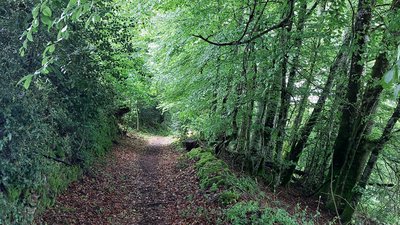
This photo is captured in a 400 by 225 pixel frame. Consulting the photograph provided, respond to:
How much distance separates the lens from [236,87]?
993cm

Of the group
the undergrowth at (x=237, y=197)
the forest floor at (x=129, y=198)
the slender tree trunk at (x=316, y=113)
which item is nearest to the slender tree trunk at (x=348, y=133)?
the slender tree trunk at (x=316, y=113)

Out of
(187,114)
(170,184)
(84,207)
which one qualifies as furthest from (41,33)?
(187,114)

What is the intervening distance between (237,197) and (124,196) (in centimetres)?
331

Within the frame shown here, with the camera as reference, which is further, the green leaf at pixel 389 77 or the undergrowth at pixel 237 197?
the undergrowth at pixel 237 197

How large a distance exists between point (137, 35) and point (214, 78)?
5.12 metres

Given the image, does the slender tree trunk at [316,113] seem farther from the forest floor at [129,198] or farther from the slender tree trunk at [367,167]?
the forest floor at [129,198]

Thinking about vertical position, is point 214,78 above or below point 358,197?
above

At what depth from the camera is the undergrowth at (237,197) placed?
18.3 ft

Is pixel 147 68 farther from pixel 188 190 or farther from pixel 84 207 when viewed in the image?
pixel 84 207

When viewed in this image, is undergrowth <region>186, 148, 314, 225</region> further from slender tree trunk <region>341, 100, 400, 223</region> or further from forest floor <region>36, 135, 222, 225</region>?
slender tree trunk <region>341, 100, 400, 223</region>

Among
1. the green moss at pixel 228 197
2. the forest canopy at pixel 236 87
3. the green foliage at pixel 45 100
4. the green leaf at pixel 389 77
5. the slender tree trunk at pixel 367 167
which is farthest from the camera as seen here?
the slender tree trunk at pixel 367 167

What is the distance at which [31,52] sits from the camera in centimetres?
470

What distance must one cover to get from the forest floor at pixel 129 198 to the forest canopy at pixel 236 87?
45 cm

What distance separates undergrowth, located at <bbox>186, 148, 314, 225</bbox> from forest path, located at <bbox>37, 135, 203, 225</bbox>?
0.56m
